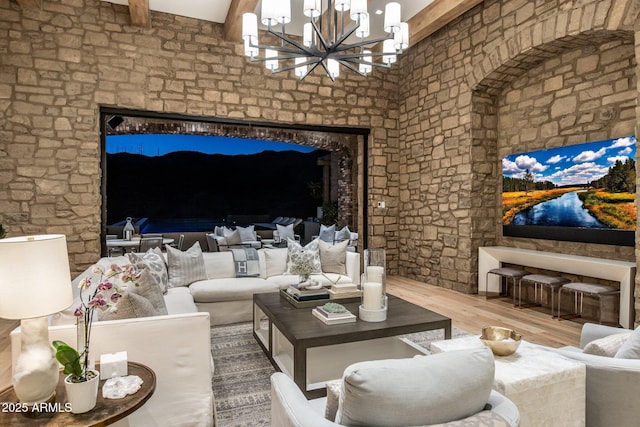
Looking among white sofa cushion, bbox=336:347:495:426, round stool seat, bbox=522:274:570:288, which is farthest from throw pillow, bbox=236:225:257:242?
white sofa cushion, bbox=336:347:495:426

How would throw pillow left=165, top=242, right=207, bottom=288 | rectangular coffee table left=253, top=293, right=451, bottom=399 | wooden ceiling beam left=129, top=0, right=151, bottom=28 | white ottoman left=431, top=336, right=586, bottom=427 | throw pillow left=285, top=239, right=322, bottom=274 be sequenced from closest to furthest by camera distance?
1. white ottoman left=431, top=336, right=586, bottom=427
2. rectangular coffee table left=253, top=293, right=451, bottom=399
3. throw pillow left=165, top=242, right=207, bottom=288
4. throw pillow left=285, top=239, right=322, bottom=274
5. wooden ceiling beam left=129, top=0, right=151, bottom=28

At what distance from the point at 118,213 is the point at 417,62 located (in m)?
8.66

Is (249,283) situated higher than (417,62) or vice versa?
(417,62)

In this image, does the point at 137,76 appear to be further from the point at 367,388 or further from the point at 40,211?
the point at 367,388

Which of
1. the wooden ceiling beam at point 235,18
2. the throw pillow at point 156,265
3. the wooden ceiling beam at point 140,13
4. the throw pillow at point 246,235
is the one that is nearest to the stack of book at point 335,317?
the throw pillow at point 156,265

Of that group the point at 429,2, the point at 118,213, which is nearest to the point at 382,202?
the point at 429,2

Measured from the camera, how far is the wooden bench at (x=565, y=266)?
3572mm

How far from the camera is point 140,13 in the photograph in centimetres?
510

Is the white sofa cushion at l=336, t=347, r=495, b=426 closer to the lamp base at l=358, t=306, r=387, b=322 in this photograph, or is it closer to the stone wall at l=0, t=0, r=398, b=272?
the lamp base at l=358, t=306, r=387, b=322

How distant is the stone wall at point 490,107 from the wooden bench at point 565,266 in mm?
204

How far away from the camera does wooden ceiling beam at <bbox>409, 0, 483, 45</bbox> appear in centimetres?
500

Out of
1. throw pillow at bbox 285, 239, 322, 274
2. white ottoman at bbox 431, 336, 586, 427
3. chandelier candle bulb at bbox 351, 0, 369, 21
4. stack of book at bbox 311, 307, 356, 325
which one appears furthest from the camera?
throw pillow at bbox 285, 239, 322, 274

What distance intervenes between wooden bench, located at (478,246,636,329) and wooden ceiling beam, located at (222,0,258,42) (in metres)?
4.43

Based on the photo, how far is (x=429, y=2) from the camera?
5.26 metres
